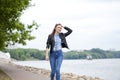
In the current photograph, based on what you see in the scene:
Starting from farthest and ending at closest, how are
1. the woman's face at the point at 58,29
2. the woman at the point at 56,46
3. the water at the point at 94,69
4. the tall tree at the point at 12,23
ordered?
the water at the point at 94,69 < the tall tree at the point at 12,23 < the woman at the point at 56,46 < the woman's face at the point at 58,29

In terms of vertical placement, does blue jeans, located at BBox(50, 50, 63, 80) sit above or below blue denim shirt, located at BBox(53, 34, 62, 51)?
below

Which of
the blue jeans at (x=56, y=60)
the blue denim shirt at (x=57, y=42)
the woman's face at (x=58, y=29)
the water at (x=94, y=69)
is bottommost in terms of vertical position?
the water at (x=94, y=69)

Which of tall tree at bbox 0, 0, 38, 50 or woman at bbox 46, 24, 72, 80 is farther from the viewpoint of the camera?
tall tree at bbox 0, 0, 38, 50

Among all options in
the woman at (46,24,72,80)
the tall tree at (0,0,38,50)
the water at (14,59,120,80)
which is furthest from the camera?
the water at (14,59,120,80)

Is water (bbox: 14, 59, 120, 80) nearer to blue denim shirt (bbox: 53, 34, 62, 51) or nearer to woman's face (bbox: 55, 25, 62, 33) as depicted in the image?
blue denim shirt (bbox: 53, 34, 62, 51)

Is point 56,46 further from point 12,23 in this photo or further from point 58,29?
point 12,23

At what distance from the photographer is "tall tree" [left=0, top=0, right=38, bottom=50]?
22.6m

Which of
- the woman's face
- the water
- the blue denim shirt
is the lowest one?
the water

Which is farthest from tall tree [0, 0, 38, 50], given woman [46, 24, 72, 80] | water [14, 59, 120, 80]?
water [14, 59, 120, 80]

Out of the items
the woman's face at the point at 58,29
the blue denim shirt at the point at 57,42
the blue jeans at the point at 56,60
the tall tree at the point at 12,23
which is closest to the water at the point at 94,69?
the tall tree at the point at 12,23

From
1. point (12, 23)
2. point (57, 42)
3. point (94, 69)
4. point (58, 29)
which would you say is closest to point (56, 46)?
point (57, 42)

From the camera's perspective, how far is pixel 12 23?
23.9 meters

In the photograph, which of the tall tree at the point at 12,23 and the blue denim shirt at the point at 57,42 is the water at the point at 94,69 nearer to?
the tall tree at the point at 12,23

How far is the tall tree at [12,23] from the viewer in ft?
74.2
